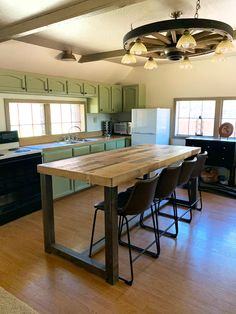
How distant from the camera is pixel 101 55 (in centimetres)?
410

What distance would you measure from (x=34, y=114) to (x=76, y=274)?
9.96ft

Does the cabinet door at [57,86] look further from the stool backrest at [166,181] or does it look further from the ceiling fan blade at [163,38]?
the stool backrest at [166,181]

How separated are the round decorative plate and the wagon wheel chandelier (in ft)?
7.57

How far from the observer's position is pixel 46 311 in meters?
1.82

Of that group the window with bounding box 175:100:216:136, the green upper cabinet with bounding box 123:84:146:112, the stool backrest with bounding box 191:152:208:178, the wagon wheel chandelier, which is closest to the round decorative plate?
the window with bounding box 175:100:216:136

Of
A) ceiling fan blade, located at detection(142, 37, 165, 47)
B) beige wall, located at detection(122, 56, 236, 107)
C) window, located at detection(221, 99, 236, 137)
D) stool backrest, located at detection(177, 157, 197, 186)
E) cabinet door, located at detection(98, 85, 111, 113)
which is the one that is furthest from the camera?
cabinet door, located at detection(98, 85, 111, 113)

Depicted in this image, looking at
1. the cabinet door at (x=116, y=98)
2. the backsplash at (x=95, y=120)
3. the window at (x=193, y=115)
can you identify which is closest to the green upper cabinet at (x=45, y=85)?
the backsplash at (x=95, y=120)

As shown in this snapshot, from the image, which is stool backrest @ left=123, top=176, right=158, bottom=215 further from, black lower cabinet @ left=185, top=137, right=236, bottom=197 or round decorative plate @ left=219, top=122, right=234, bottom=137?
round decorative plate @ left=219, top=122, right=234, bottom=137

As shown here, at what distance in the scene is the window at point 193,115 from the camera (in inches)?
196

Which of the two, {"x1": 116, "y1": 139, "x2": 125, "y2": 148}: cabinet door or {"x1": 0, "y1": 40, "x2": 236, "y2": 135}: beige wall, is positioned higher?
{"x1": 0, "y1": 40, "x2": 236, "y2": 135}: beige wall

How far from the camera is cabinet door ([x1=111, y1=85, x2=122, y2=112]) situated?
5.58 metres

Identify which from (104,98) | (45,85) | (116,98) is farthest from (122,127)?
(45,85)

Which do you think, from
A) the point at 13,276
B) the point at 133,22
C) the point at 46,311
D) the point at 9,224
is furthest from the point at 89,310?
the point at 133,22

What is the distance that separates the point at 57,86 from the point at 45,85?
0.27m
